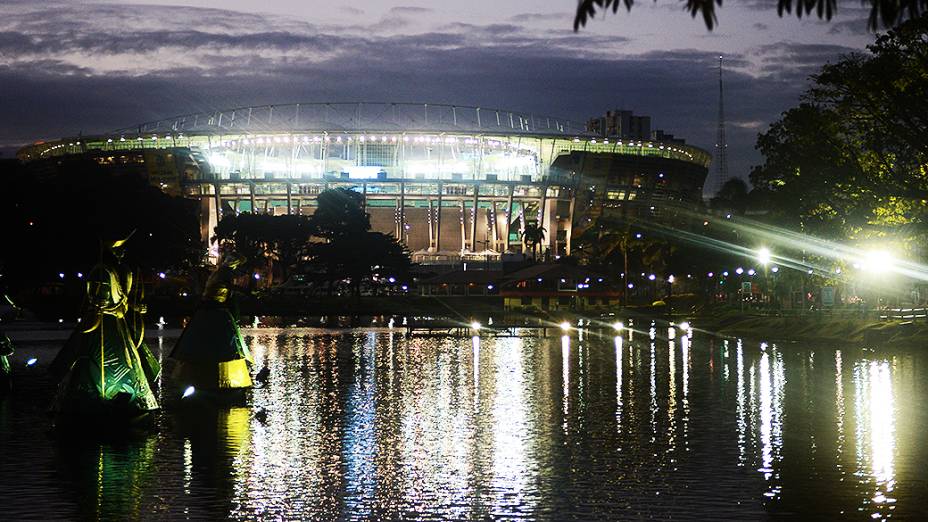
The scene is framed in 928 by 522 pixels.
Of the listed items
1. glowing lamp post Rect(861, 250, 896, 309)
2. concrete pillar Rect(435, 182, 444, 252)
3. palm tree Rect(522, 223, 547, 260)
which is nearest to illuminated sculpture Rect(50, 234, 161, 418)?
glowing lamp post Rect(861, 250, 896, 309)

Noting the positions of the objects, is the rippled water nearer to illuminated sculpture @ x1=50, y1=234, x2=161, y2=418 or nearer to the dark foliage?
illuminated sculpture @ x1=50, y1=234, x2=161, y2=418

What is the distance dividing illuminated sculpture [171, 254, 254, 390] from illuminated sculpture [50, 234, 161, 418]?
444 cm

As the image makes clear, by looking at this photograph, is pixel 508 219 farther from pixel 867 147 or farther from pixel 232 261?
pixel 232 261

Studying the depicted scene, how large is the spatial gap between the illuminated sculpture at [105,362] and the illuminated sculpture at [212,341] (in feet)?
14.6

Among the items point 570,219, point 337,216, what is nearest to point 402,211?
point 570,219

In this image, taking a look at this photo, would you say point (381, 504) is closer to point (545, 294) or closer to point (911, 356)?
point (911, 356)

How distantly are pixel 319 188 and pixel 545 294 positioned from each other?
76.3 metres

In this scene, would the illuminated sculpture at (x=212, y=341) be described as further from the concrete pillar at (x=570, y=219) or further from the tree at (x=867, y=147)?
the concrete pillar at (x=570, y=219)

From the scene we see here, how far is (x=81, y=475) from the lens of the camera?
1702 centimetres

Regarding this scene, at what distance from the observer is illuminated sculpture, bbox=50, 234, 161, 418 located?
2044cm

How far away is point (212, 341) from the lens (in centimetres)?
2597

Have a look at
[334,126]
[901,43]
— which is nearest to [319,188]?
[334,126]

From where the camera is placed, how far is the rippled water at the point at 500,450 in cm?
1484

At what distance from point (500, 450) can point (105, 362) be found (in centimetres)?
617
